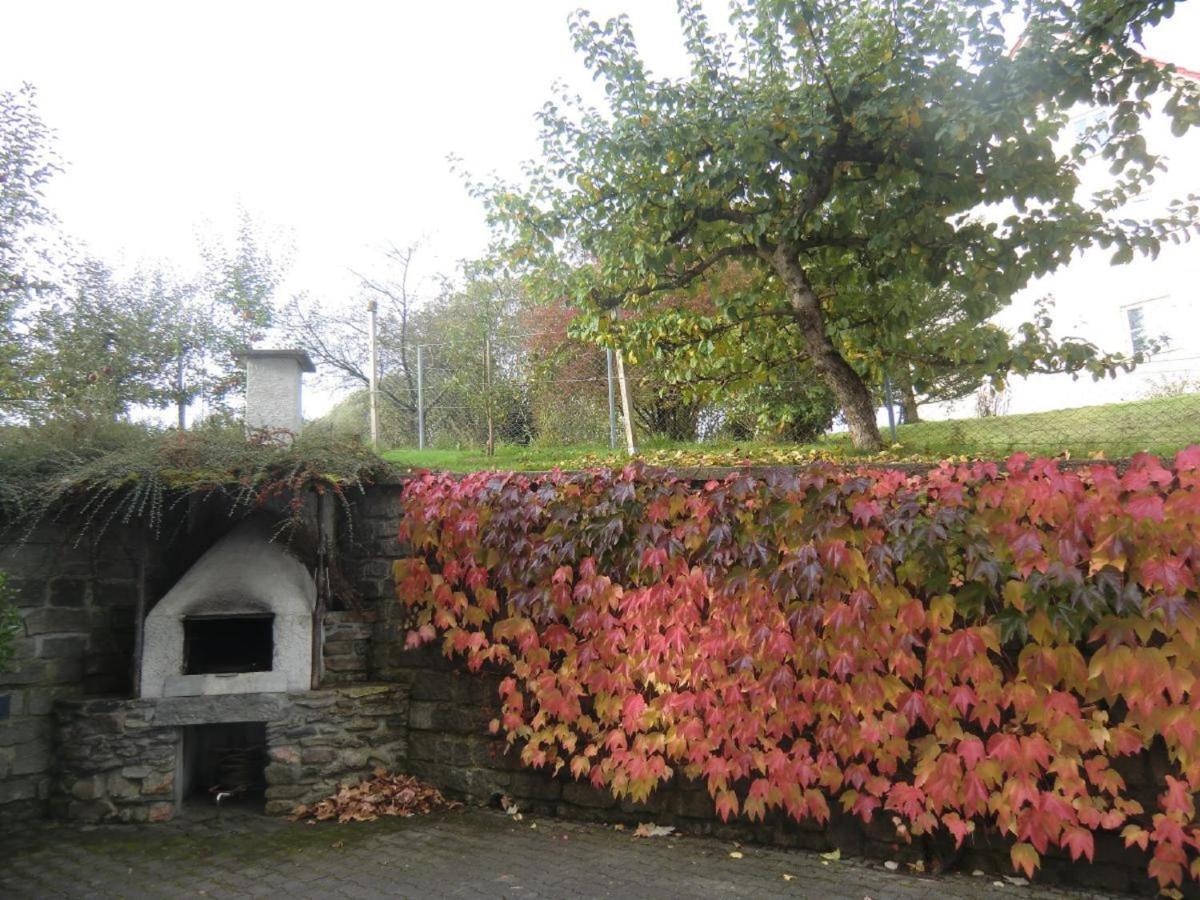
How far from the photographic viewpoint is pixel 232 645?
579 centimetres

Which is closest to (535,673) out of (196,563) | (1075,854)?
(196,563)

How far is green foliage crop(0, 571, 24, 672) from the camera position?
14.4ft

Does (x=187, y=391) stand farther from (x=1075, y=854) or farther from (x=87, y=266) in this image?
(x=1075, y=854)

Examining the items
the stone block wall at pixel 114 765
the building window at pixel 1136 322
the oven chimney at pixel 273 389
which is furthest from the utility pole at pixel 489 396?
the building window at pixel 1136 322

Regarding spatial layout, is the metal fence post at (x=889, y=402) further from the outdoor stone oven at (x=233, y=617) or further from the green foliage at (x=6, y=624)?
the green foliage at (x=6, y=624)

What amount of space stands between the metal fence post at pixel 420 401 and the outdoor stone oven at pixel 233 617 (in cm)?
540

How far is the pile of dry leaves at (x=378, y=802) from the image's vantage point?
4977 mm

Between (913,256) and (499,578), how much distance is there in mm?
4198

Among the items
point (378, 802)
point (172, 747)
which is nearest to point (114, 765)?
point (172, 747)

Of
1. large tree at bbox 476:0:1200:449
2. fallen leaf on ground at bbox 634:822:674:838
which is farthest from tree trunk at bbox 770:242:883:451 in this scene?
fallen leaf on ground at bbox 634:822:674:838

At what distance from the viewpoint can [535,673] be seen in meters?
4.98

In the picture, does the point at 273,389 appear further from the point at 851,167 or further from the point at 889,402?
the point at 889,402

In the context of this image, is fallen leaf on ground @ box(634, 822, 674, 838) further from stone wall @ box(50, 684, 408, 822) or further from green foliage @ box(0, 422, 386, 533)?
green foliage @ box(0, 422, 386, 533)

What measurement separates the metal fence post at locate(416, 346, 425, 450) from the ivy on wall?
5915mm
